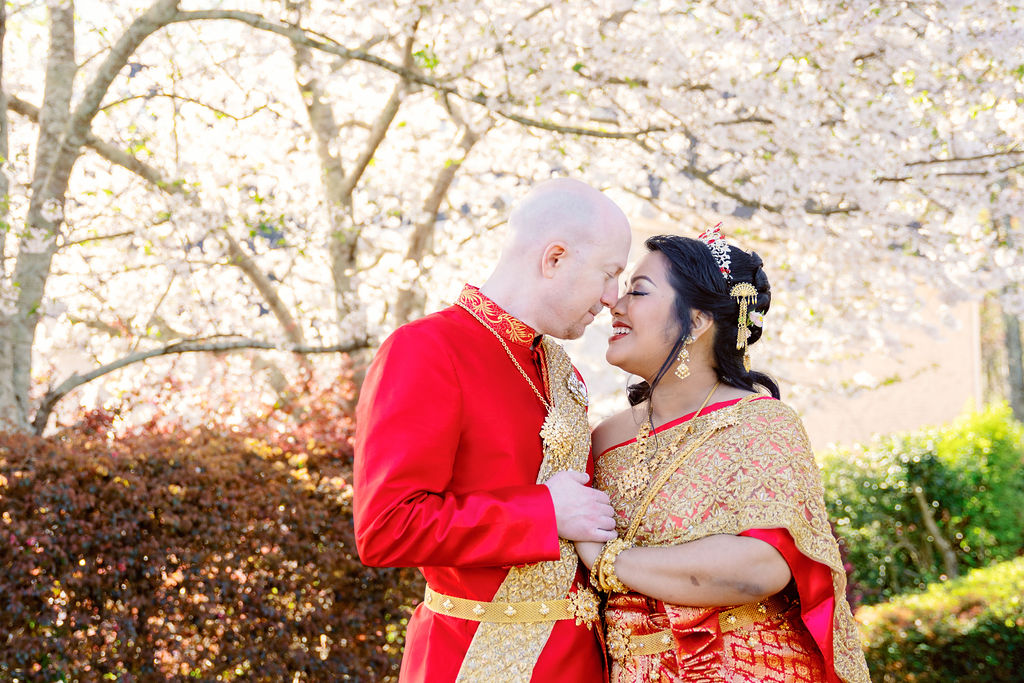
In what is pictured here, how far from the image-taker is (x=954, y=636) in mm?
5074

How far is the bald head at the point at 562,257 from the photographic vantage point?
222cm

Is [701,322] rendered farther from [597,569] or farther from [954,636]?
[954,636]

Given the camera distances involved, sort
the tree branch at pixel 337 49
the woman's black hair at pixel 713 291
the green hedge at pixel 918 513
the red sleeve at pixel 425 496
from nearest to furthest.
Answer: the red sleeve at pixel 425 496 < the woman's black hair at pixel 713 291 < the tree branch at pixel 337 49 < the green hedge at pixel 918 513

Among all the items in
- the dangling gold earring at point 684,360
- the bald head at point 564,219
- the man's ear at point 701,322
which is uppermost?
the bald head at point 564,219

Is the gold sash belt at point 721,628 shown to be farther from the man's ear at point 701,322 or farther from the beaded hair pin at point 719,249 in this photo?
the beaded hair pin at point 719,249

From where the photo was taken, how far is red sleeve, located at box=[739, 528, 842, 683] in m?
2.08

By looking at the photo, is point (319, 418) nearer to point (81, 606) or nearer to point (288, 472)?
point (288, 472)

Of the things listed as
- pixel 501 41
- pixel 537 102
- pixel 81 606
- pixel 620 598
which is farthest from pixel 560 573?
pixel 501 41

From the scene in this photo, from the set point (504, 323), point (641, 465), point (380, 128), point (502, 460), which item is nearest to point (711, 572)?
point (641, 465)

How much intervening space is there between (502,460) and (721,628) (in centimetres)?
68

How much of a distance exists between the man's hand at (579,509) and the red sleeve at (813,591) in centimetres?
32

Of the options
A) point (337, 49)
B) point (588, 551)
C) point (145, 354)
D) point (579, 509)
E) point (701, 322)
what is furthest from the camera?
point (145, 354)

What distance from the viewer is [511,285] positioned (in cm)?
230

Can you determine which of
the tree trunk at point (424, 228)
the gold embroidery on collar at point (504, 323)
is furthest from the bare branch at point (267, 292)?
the gold embroidery on collar at point (504, 323)
